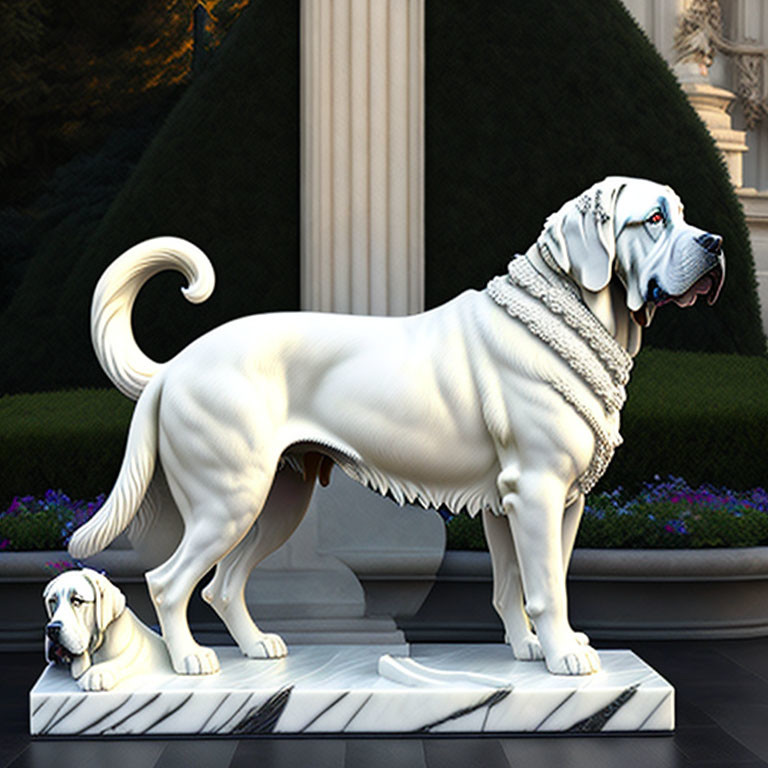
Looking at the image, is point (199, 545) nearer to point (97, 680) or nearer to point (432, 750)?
point (97, 680)

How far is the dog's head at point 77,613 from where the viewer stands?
398 centimetres

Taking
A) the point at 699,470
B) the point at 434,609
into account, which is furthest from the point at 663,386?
the point at 434,609

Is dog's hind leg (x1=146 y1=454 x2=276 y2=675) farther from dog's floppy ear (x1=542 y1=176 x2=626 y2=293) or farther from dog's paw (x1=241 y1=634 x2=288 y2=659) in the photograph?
dog's floppy ear (x1=542 y1=176 x2=626 y2=293)

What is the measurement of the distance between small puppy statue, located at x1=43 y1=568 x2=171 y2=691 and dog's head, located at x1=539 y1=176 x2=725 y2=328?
195 cm

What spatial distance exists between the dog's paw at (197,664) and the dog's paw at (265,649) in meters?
0.27

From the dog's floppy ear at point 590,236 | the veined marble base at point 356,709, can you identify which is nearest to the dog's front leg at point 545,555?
the veined marble base at point 356,709

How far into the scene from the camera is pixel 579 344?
4.12m

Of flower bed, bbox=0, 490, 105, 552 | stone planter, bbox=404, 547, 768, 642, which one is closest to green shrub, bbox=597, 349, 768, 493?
stone planter, bbox=404, 547, 768, 642

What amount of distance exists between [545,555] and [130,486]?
4.86 feet

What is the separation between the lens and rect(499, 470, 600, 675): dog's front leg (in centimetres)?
404

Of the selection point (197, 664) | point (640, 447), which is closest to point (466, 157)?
point (640, 447)

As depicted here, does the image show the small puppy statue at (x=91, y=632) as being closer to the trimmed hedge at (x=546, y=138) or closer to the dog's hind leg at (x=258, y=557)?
the dog's hind leg at (x=258, y=557)

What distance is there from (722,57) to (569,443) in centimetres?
919

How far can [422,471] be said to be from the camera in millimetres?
4227
